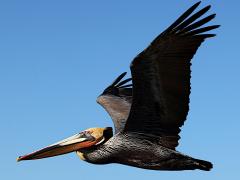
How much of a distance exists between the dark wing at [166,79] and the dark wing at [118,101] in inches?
56.8

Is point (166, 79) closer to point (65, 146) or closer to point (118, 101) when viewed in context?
point (65, 146)

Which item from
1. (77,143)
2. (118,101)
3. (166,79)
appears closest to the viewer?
(166,79)

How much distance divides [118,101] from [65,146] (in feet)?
10.8

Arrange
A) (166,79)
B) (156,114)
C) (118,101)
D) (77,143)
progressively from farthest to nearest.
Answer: (118,101), (77,143), (156,114), (166,79)

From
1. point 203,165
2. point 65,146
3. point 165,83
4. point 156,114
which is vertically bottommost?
point 203,165

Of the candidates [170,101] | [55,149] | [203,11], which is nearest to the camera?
[203,11]

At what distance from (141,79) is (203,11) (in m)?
1.54

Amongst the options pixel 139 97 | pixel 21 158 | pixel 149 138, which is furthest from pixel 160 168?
pixel 21 158

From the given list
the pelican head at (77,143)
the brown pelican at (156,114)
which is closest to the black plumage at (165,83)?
the brown pelican at (156,114)

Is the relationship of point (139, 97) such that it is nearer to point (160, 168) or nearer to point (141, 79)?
point (141, 79)

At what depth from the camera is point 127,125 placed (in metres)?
11.8

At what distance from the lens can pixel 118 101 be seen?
15.4 m

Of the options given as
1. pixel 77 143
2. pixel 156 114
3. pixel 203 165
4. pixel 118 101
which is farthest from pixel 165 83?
pixel 118 101

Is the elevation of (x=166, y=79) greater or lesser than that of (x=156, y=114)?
greater
